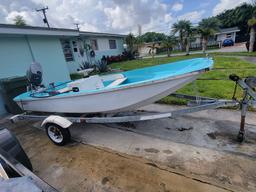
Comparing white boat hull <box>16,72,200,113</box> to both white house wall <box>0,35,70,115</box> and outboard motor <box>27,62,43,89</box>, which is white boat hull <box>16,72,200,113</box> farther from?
white house wall <box>0,35,70,115</box>

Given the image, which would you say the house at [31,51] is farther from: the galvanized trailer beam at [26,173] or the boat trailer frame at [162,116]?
the galvanized trailer beam at [26,173]

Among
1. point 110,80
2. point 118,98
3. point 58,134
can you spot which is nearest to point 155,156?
point 118,98

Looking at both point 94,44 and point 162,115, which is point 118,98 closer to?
point 162,115

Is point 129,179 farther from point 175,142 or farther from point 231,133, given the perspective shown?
point 231,133

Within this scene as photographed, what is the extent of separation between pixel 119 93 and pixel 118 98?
0.11 m

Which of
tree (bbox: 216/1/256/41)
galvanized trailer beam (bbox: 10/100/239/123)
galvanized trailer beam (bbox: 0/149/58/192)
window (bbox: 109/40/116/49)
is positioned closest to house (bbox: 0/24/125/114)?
galvanized trailer beam (bbox: 10/100/239/123)

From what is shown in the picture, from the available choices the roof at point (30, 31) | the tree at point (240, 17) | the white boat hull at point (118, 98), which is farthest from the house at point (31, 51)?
the tree at point (240, 17)

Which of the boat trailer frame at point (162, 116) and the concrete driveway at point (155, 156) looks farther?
the boat trailer frame at point (162, 116)

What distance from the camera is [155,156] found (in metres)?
2.36

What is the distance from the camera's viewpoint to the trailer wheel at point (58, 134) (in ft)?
9.08

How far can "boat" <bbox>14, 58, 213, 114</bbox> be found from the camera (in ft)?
7.40

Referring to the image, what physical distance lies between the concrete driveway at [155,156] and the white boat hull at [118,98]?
660 millimetres

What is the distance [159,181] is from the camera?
1.92 metres

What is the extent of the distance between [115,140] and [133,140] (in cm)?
35
